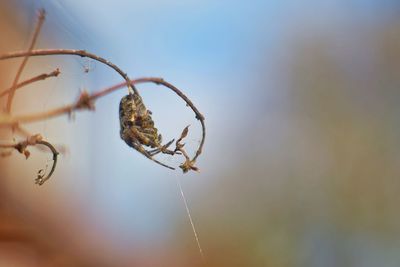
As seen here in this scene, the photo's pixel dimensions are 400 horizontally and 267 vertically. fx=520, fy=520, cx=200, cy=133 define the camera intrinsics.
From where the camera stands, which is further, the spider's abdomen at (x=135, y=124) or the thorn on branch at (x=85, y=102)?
the spider's abdomen at (x=135, y=124)

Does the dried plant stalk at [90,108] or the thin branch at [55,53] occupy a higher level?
the thin branch at [55,53]

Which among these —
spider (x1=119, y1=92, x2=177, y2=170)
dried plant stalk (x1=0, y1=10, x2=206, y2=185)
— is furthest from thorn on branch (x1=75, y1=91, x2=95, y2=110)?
spider (x1=119, y1=92, x2=177, y2=170)

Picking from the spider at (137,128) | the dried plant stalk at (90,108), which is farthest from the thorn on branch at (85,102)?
the spider at (137,128)

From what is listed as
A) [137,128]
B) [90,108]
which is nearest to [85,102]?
[90,108]

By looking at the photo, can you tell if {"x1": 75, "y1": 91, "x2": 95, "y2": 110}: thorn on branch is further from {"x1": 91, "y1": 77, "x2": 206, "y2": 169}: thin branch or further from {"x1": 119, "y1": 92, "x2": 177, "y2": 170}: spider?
{"x1": 119, "y1": 92, "x2": 177, "y2": 170}: spider

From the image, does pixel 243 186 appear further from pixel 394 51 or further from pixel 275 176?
pixel 394 51

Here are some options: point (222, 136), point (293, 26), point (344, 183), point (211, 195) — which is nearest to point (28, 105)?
point (211, 195)

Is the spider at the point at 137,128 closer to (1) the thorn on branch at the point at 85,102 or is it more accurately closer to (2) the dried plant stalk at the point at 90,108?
(2) the dried plant stalk at the point at 90,108

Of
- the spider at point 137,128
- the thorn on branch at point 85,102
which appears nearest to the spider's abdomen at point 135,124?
the spider at point 137,128

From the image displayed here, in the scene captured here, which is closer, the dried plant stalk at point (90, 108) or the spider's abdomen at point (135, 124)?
the dried plant stalk at point (90, 108)
